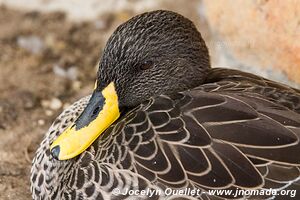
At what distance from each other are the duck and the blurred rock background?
490 mm

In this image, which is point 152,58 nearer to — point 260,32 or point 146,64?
point 146,64

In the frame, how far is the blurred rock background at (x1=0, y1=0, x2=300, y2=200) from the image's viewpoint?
332cm

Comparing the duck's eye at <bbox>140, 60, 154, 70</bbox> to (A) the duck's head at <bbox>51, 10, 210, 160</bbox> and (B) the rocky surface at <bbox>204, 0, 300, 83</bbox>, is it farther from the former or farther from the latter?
(B) the rocky surface at <bbox>204, 0, 300, 83</bbox>

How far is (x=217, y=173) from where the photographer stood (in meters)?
2.36

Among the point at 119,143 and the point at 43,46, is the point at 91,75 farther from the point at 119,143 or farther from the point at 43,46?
the point at 119,143

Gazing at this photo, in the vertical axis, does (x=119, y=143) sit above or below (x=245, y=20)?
below

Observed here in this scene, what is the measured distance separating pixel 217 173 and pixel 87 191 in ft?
1.64

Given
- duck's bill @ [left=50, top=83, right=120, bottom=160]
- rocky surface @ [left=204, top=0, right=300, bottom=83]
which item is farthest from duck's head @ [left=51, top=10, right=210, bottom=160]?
rocky surface @ [left=204, top=0, right=300, bottom=83]

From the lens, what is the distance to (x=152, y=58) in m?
2.74

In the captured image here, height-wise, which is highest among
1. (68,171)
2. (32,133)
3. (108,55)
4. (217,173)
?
(108,55)

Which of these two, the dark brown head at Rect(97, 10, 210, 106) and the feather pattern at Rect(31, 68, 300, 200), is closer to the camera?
the feather pattern at Rect(31, 68, 300, 200)

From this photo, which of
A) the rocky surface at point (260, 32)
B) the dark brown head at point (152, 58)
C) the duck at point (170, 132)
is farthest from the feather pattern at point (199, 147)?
the rocky surface at point (260, 32)

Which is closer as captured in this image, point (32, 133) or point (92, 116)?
point (92, 116)

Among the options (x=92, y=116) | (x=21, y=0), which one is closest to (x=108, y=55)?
(x=92, y=116)
